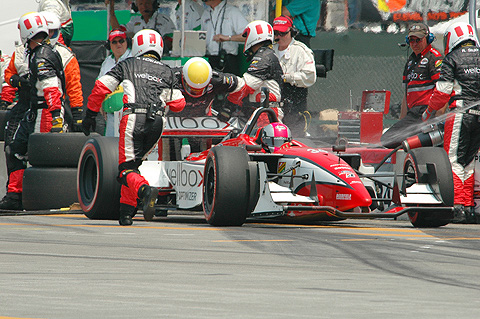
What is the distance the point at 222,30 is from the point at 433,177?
19.5 feet

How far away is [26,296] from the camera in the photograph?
14.3 feet

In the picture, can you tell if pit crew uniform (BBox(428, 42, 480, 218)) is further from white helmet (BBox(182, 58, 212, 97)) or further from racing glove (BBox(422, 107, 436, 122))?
white helmet (BBox(182, 58, 212, 97))

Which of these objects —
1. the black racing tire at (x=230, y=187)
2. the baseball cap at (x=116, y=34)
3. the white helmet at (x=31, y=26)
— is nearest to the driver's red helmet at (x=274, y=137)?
the black racing tire at (x=230, y=187)

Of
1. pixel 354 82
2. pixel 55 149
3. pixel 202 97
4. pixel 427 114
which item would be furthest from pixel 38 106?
pixel 354 82

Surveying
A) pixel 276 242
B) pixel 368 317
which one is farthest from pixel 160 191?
pixel 368 317

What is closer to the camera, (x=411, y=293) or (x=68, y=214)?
(x=411, y=293)

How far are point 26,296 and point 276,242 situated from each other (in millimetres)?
3148

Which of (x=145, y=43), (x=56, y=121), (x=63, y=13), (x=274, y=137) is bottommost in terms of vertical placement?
(x=56, y=121)

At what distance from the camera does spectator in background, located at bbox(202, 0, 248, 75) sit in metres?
14.3

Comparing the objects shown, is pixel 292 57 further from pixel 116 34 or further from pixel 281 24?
pixel 116 34

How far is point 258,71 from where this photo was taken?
1230 cm

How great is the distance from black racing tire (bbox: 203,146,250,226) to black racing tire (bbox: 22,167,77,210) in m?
2.99

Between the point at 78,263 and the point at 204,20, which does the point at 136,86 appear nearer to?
the point at 78,263

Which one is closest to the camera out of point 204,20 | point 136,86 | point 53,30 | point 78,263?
point 78,263
